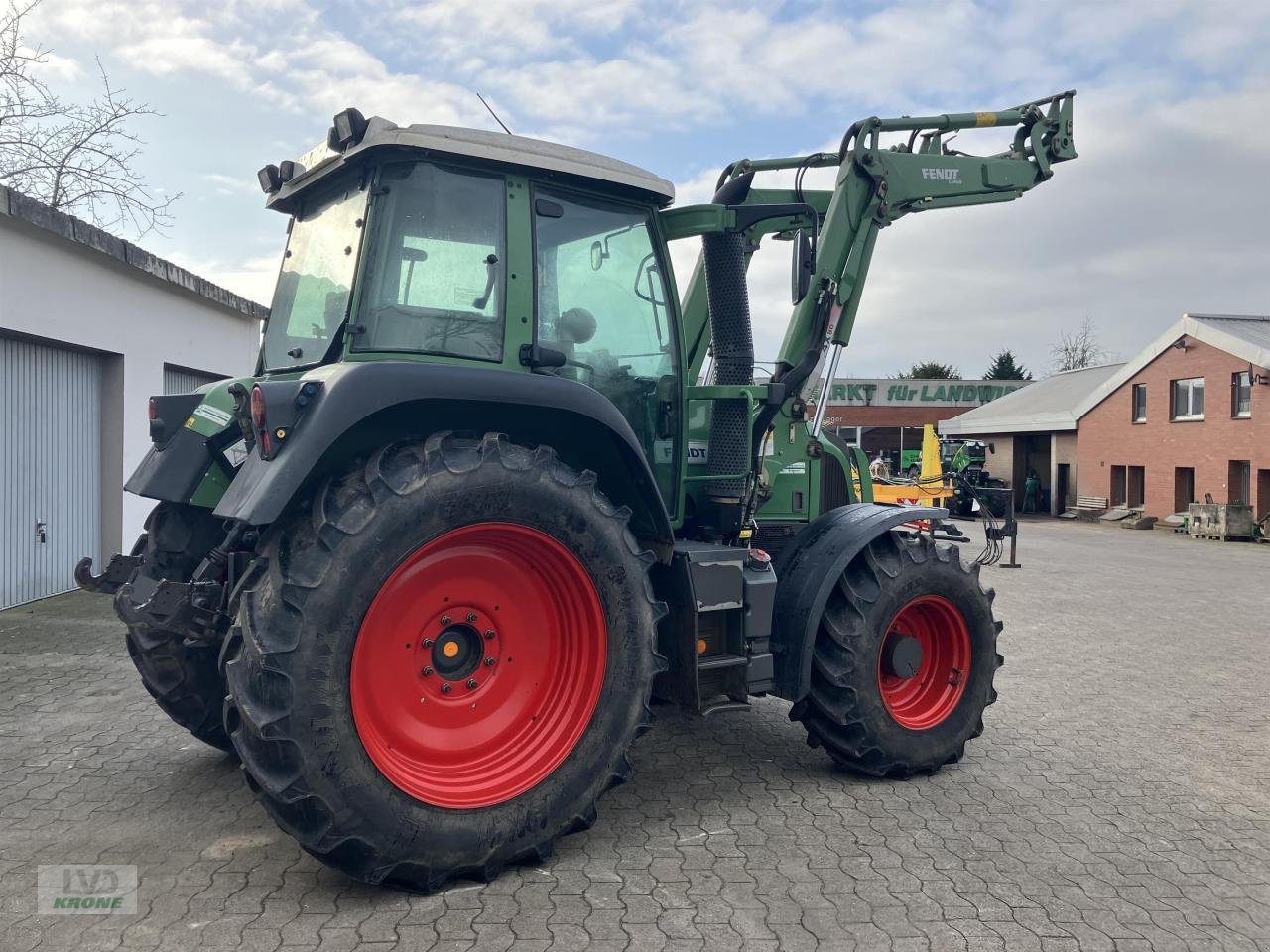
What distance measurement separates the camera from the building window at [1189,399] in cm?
2333

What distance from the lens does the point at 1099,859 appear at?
144 inches

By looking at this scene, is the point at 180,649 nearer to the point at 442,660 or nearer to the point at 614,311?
the point at 442,660

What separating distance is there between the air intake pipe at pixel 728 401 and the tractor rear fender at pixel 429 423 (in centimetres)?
60

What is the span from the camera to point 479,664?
3.62 metres

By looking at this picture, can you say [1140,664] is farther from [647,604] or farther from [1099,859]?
[647,604]

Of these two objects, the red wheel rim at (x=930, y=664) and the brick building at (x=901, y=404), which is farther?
the brick building at (x=901, y=404)

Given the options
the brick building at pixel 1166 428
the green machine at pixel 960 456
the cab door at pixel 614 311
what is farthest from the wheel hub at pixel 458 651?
the green machine at pixel 960 456

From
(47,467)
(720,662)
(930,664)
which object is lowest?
(930,664)

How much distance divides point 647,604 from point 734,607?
65 centimetres

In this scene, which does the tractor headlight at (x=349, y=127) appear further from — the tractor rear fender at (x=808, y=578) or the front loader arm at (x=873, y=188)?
the tractor rear fender at (x=808, y=578)

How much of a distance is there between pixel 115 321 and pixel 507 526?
8.32 metres

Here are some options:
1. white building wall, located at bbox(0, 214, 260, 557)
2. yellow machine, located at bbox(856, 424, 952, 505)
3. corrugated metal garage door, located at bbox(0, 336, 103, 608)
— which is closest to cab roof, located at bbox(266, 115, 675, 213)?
white building wall, located at bbox(0, 214, 260, 557)

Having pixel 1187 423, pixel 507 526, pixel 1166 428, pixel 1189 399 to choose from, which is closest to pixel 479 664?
pixel 507 526

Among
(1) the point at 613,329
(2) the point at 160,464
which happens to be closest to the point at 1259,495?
(1) the point at 613,329
